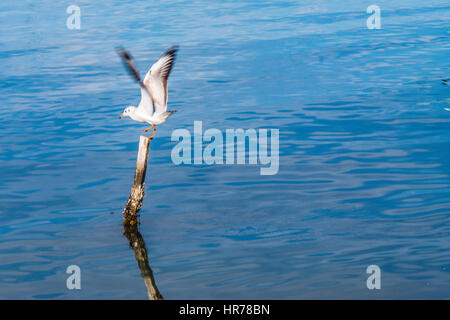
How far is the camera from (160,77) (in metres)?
11.4

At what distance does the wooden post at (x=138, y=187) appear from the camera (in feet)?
40.7

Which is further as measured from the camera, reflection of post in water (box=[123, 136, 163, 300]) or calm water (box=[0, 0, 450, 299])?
calm water (box=[0, 0, 450, 299])

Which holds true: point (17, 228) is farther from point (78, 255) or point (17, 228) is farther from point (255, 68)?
point (255, 68)

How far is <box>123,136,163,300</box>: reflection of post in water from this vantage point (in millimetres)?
12359

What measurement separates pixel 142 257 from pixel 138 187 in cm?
150
